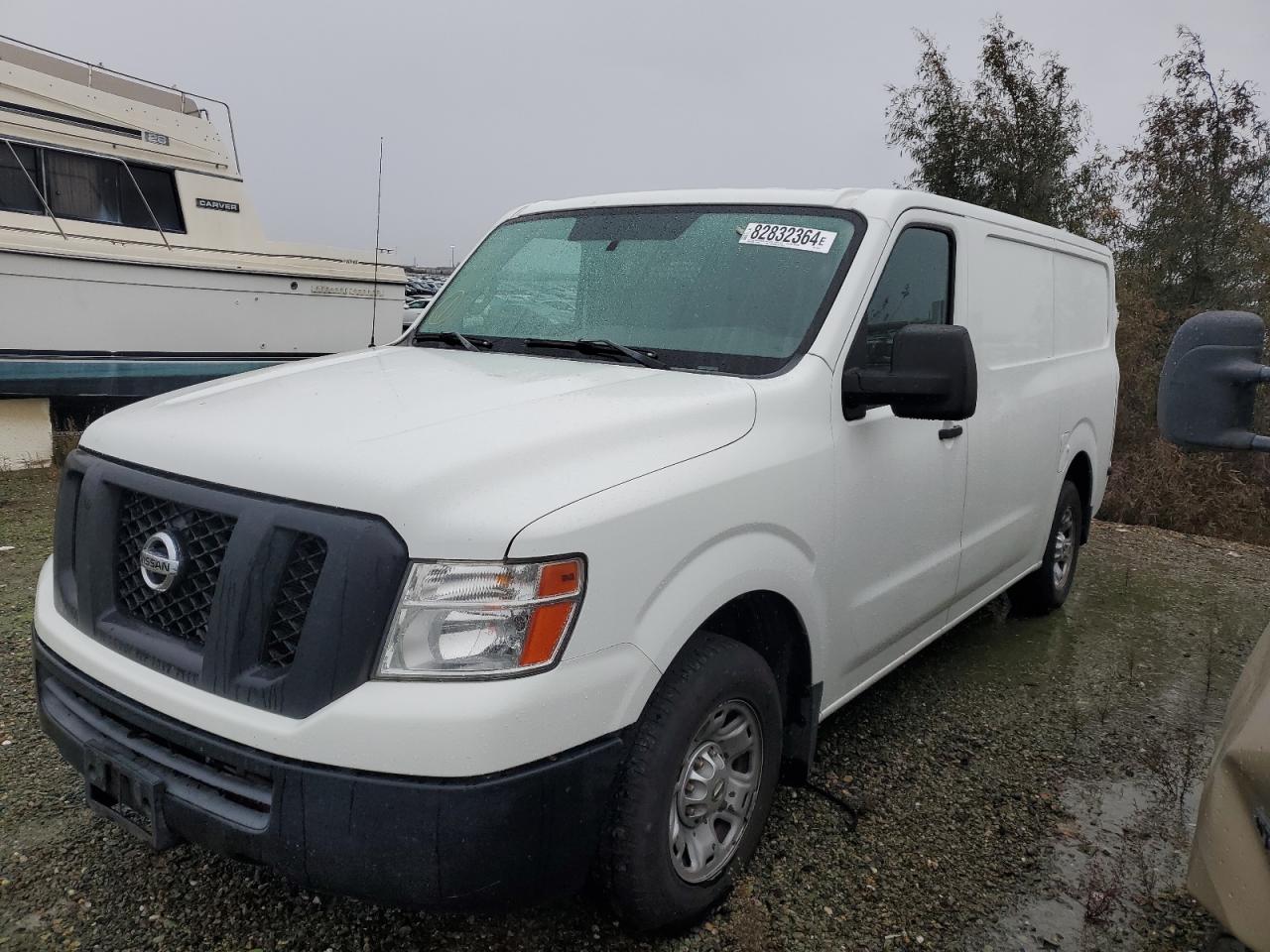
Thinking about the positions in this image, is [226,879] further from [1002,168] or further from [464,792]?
[1002,168]

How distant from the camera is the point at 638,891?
7.20 ft

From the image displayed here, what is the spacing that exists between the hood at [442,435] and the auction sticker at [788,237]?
0.62m

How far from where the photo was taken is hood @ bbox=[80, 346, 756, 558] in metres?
1.90

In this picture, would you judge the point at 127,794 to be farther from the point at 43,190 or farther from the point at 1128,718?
the point at 43,190

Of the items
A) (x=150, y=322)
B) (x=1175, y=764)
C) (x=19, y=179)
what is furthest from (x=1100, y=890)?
(x=19, y=179)

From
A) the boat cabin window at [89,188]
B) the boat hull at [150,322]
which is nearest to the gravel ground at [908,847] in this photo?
the boat hull at [150,322]

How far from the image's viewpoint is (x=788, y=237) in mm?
3076

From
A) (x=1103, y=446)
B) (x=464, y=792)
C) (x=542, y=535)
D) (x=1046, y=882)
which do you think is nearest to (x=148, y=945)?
(x=464, y=792)

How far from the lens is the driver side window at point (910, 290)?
10.00 ft

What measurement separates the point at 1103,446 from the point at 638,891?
4.22 metres

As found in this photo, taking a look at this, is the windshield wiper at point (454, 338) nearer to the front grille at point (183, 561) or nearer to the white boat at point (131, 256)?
the front grille at point (183, 561)

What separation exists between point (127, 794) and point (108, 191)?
8.85 m

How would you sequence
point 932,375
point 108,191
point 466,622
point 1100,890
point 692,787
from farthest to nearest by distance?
point 108,191
point 1100,890
point 932,375
point 692,787
point 466,622

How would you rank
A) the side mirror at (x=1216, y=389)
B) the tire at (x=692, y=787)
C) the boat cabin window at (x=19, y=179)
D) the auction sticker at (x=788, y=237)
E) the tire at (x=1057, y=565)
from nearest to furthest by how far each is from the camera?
the side mirror at (x=1216, y=389) < the tire at (x=692, y=787) < the auction sticker at (x=788, y=237) < the tire at (x=1057, y=565) < the boat cabin window at (x=19, y=179)
